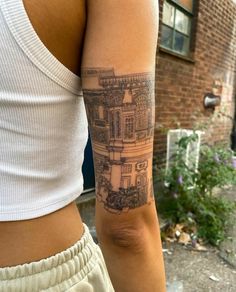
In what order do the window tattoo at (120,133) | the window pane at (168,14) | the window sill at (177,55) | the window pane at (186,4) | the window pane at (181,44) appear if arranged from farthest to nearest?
the window pane at (181,44), the window pane at (186,4), the window pane at (168,14), the window sill at (177,55), the window tattoo at (120,133)

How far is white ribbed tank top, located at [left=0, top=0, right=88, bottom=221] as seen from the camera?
71 centimetres

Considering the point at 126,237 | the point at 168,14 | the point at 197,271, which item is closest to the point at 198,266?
the point at 197,271

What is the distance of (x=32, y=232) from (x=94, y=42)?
465mm

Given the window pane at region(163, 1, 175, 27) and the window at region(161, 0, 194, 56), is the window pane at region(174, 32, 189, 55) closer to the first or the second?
the window at region(161, 0, 194, 56)

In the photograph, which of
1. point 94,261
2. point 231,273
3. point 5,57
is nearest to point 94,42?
point 5,57

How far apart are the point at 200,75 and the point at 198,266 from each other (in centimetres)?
355

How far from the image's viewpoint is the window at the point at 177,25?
15.8 ft

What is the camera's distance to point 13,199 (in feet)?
2.60

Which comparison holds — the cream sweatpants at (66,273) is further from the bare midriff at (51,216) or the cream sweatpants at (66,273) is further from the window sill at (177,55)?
the window sill at (177,55)

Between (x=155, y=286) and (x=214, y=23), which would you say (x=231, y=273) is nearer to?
(x=155, y=286)

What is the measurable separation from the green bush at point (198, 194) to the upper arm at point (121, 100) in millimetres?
2992

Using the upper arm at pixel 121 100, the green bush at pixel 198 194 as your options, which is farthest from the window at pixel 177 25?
the upper arm at pixel 121 100

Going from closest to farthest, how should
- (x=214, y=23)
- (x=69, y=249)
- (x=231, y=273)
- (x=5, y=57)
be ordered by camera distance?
(x=5, y=57)
(x=69, y=249)
(x=231, y=273)
(x=214, y=23)

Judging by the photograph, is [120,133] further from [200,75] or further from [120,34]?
[200,75]
